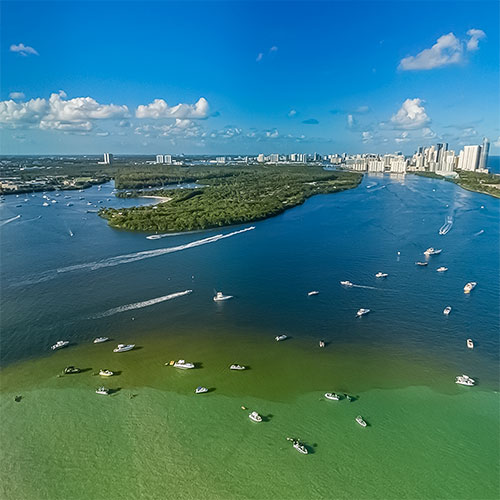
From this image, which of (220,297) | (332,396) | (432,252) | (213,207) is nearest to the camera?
(332,396)

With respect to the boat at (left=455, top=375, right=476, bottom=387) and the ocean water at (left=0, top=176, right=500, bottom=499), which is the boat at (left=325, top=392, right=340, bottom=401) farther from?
the boat at (left=455, top=375, right=476, bottom=387)

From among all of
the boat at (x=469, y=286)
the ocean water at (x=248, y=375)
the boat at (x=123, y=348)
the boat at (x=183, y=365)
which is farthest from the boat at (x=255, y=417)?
the boat at (x=469, y=286)

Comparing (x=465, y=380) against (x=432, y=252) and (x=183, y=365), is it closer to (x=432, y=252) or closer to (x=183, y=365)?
(x=183, y=365)

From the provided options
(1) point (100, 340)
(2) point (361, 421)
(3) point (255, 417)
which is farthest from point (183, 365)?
(2) point (361, 421)

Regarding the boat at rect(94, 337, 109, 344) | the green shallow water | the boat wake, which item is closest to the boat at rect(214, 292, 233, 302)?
the boat wake

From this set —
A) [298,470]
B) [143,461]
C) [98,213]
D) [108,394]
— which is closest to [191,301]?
[108,394]

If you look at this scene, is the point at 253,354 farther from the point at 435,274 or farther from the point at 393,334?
the point at 435,274
